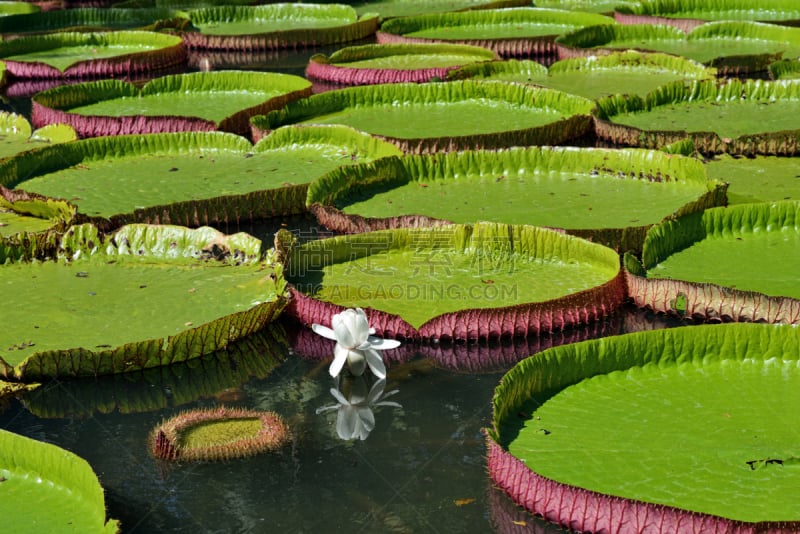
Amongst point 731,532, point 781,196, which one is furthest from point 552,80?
point 731,532

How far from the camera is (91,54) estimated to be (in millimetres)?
11555

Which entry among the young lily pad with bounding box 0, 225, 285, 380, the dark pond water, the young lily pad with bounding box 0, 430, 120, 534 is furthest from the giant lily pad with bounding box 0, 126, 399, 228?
the young lily pad with bounding box 0, 430, 120, 534

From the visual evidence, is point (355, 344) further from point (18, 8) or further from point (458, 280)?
point (18, 8)

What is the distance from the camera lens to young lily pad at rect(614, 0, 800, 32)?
11523 mm

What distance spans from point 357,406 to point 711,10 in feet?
29.4

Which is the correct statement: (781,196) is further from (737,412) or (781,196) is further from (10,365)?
(10,365)

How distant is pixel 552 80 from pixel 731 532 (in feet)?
21.6

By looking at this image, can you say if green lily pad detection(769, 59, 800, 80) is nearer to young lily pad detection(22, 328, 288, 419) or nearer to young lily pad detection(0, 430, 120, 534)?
young lily pad detection(22, 328, 288, 419)


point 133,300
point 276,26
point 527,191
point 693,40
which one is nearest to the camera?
point 133,300

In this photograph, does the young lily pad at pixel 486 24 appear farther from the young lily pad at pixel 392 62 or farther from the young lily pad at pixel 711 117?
the young lily pad at pixel 711 117

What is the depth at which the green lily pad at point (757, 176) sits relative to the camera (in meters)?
6.27

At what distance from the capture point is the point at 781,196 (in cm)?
627

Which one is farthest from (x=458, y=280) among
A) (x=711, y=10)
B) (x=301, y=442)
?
(x=711, y=10)

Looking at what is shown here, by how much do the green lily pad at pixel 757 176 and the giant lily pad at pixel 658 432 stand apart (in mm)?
2084
